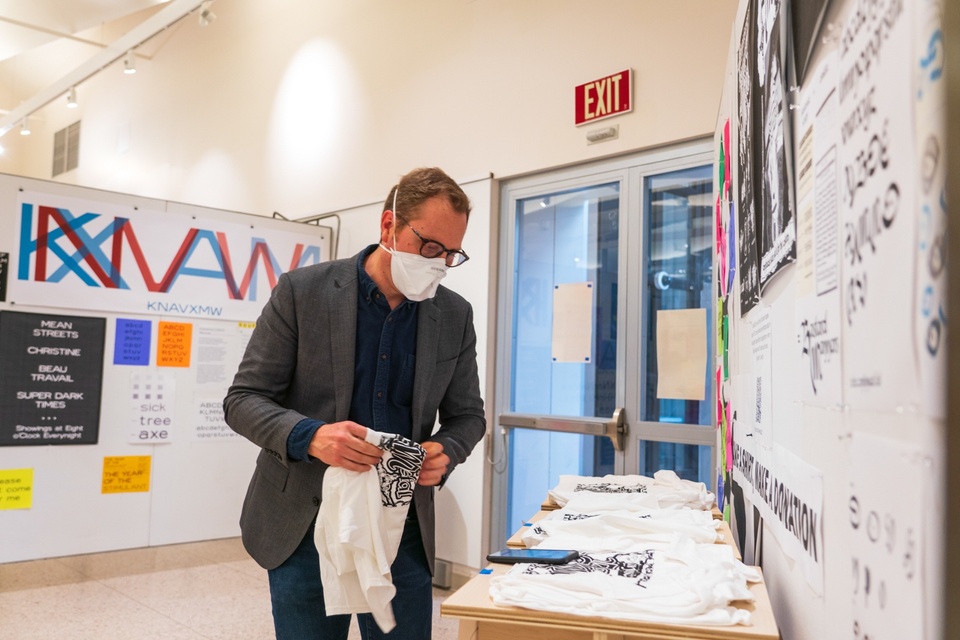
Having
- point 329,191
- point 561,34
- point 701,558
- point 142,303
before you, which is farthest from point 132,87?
point 701,558

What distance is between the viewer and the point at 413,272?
5.46 ft

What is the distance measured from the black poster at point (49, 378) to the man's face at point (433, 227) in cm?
282

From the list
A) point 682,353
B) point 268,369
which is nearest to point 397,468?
point 268,369

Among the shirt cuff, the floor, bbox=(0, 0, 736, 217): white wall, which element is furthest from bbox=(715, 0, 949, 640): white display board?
the floor

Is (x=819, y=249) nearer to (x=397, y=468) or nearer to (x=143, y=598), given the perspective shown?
(x=397, y=468)

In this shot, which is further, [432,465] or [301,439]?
[432,465]

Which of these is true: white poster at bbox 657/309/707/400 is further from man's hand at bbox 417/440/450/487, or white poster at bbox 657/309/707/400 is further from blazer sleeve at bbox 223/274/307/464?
blazer sleeve at bbox 223/274/307/464

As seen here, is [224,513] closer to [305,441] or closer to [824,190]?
[305,441]

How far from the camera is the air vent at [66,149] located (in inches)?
342

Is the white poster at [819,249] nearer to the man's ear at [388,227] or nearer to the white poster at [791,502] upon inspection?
the white poster at [791,502]

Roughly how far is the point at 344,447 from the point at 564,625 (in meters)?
0.59

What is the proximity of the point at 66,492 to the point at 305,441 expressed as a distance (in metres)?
2.90

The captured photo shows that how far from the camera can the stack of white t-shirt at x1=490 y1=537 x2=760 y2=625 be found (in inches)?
41.2

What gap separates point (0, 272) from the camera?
3.63 meters
